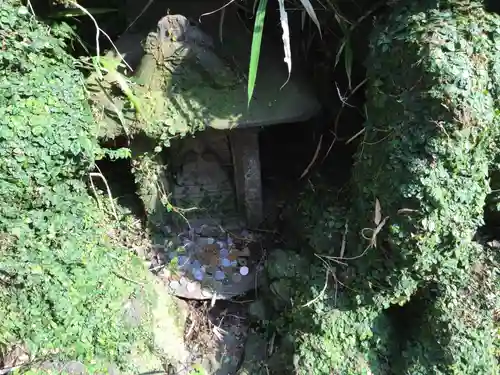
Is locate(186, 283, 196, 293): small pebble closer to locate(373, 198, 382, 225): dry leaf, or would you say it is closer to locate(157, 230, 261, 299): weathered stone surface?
locate(157, 230, 261, 299): weathered stone surface

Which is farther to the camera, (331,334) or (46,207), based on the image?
(331,334)

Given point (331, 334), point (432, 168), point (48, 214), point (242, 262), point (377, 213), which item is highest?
point (432, 168)

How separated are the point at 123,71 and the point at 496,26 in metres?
1.50

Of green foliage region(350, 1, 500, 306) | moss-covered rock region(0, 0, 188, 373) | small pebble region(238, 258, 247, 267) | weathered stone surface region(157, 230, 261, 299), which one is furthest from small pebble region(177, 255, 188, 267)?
green foliage region(350, 1, 500, 306)

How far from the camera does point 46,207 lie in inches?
76.0

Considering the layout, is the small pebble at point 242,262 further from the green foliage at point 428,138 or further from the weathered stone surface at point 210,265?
the green foliage at point 428,138

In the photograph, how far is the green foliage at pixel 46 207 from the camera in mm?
1792

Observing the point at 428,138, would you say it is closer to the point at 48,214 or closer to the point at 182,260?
the point at 48,214

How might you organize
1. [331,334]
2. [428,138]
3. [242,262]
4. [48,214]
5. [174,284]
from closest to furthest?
[428,138] → [48,214] → [331,334] → [174,284] → [242,262]

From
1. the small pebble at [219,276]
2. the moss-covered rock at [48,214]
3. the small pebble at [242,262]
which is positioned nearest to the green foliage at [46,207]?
the moss-covered rock at [48,214]

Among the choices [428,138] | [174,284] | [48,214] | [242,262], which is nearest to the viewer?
[428,138]

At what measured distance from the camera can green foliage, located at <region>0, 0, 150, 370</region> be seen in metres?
1.79

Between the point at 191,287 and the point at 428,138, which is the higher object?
the point at 428,138

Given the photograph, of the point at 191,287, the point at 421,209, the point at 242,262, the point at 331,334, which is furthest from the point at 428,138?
the point at 191,287
